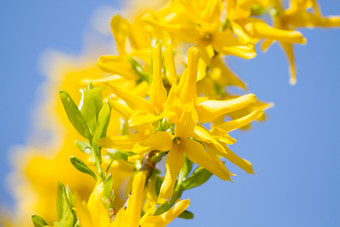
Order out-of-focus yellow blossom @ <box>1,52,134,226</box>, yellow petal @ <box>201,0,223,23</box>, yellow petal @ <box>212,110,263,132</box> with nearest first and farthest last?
yellow petal @ <box>212,110,263,132</box>
yellow petal @ <box>201,0,223,23</box>
out-of-focus yellow blossom @ <box>1,52,134,226</box>

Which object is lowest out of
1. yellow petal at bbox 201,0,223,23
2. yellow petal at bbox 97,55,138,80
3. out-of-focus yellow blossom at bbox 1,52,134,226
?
out-of-focus yellow blossom at bbox 1,52,134,226

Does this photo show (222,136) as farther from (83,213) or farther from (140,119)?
(83,213)

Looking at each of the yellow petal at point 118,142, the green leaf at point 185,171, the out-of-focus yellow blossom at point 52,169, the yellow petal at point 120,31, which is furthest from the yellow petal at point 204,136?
the out-of-focus yellow blossom at point 52,169

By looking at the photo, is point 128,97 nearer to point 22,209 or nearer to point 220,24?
point 220,24

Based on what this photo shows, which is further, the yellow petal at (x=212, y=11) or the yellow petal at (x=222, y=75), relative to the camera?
the yellow petal at (x=222, y=75)

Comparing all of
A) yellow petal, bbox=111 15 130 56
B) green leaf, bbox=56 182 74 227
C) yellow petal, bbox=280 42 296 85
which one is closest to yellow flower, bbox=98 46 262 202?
green leaf, bbox=56 182 74 227

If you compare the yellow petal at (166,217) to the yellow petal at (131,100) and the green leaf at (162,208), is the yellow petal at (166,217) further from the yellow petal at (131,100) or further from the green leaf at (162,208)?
the yellow petal at (131,100)

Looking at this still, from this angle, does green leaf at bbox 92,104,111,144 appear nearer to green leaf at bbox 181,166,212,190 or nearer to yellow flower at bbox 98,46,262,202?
yellow flower at bbox 98,46,262,202

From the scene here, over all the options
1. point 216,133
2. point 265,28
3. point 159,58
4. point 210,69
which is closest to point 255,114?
point 216,133
